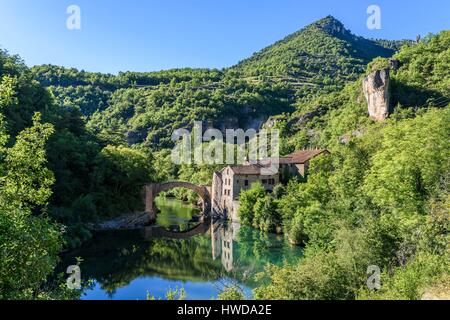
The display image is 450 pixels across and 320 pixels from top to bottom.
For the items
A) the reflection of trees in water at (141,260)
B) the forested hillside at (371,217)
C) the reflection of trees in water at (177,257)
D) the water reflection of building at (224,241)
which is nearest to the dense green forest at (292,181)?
the forested hillside at (371,217)

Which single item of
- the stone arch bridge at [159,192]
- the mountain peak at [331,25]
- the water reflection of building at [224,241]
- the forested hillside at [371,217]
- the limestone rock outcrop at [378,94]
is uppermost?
the mountain peak at [331,25]

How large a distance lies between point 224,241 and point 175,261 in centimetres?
764

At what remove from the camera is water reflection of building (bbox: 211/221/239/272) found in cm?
3099

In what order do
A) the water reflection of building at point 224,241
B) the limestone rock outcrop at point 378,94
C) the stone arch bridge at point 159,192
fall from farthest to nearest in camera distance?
1. the limestone rock outcrop at point 378,94
2. the stone arch bridge at point 159,192
3. the water reflection of building at point 224,241

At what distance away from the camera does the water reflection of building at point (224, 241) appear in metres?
31.0

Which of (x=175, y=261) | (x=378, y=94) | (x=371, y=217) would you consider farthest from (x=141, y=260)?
(x=378, y=94)

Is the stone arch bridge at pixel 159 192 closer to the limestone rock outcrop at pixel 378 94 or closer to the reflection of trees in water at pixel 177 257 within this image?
the reflection of trees in water at pixel 177 257

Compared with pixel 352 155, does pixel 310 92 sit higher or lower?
higher

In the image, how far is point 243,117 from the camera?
413 feet

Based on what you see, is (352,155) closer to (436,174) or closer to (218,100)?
(436,174)

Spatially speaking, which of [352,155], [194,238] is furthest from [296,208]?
[194,238]

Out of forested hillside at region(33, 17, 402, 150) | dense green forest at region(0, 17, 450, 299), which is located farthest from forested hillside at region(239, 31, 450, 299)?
forested hillside at region(33, 17, 402, 150)

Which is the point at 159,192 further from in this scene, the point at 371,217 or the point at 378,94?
the point at 378,94
